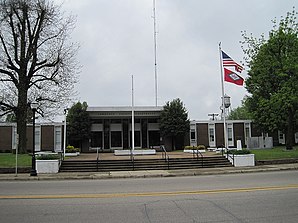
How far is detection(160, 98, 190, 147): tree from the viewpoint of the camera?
4031 centimetres

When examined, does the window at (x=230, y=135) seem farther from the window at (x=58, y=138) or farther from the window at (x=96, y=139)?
the window at (x=58, y=138)

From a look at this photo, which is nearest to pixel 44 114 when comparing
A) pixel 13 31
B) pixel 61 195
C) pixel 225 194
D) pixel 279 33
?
pixel 13 31

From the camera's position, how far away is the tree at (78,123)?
1548 inches

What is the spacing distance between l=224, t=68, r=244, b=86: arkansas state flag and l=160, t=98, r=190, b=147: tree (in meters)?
17.0

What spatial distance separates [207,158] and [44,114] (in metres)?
15.5

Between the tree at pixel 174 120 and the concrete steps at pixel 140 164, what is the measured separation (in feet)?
55.7

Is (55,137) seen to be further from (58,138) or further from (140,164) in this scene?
(140,164)

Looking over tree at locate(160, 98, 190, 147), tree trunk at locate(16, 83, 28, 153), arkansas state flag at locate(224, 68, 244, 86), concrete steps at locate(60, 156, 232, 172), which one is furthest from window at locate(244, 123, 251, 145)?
tree trunk at locate(16, 83, 28, 153)

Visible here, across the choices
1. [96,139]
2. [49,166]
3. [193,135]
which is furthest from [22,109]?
[193,135]

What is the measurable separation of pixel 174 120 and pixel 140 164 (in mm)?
18873

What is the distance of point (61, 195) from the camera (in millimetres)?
10594

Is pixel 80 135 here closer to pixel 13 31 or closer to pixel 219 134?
pixel 13 31

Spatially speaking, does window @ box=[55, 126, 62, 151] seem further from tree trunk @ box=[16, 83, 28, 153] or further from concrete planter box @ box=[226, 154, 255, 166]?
concrete planter box @ box=[226, 154, 255, 166]

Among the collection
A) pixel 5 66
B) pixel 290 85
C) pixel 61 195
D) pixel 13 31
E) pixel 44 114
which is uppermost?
pixel 13 31
